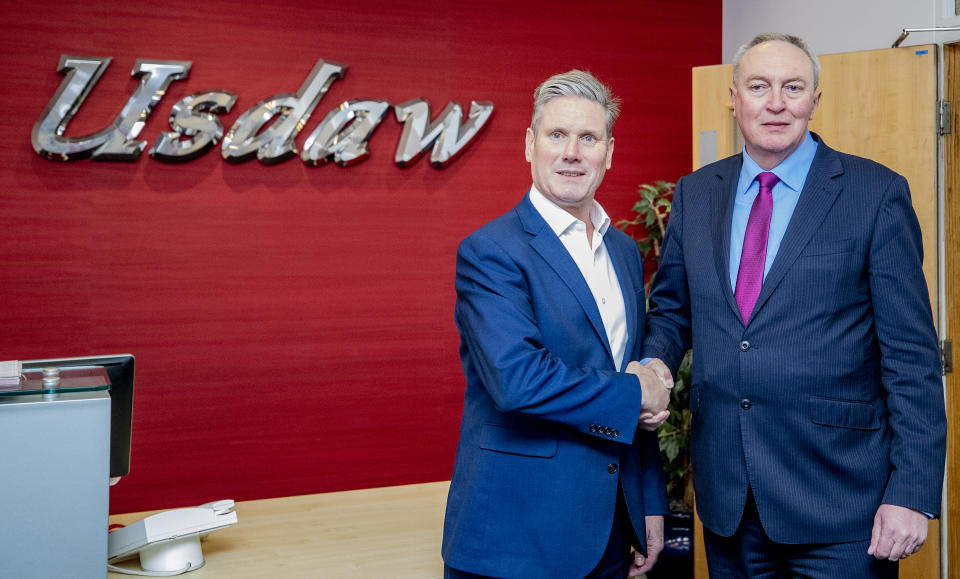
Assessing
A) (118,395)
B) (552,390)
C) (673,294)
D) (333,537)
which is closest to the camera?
(552,390)

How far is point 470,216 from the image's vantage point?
4199 mm

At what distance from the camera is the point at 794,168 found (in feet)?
6.42

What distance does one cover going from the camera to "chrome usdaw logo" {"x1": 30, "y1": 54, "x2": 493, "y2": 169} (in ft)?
11.4

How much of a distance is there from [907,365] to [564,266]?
2.48 ft

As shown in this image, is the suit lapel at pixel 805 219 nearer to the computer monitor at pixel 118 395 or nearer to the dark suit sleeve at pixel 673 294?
the dark suit sleeve at pixel 673 294

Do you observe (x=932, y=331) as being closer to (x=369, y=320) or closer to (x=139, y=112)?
(x=369, y=320)

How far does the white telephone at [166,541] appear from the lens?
276 cm

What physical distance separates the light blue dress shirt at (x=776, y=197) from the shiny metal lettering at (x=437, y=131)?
2263 mm

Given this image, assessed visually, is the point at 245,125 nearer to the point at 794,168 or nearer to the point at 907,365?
the point at 794,168

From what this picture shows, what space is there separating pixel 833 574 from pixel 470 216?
2733 millimetres

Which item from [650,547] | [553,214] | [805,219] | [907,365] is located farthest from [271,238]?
[907,365]

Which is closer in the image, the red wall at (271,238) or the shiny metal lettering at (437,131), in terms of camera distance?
the red wall at (271,238)

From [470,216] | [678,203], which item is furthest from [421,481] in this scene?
[678,203]

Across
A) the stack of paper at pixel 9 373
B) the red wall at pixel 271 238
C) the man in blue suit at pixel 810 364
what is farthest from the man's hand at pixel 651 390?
the red wall at pixel 271 238
